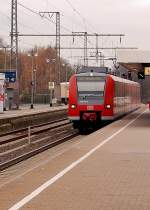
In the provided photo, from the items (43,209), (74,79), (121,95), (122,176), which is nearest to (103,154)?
(122,176)

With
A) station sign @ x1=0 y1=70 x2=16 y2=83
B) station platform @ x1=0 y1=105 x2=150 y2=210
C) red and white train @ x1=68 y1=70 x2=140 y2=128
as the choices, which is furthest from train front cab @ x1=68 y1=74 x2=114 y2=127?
station sign @ x1=0 y1=70 x2=16 y2=83

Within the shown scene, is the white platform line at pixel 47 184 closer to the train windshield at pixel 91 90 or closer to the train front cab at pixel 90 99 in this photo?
the train front cab at pixel 90 99

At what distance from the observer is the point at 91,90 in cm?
3130

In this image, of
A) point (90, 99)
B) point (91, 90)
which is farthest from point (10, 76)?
point (90, 99)

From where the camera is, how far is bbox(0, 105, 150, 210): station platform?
9048mm

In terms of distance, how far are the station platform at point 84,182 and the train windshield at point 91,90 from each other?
13.3 metres

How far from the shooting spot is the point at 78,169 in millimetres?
13070

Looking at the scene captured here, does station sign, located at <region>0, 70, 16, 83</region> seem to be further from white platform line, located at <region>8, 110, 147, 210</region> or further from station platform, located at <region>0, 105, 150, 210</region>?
white platform line, located at <region>8, 110, 147, 210</region>

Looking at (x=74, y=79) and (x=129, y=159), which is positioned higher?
(x=74, y=79)

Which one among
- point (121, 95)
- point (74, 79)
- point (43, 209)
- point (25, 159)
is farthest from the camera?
point (121, 95)

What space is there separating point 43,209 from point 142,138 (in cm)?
1330

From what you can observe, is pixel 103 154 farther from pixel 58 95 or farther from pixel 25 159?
pixel 58 95

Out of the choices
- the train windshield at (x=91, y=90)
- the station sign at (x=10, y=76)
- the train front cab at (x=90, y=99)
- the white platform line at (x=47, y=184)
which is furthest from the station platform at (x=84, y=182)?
the station sign at (x=10, y=76)

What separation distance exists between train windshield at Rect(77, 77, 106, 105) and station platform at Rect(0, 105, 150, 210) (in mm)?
13307
